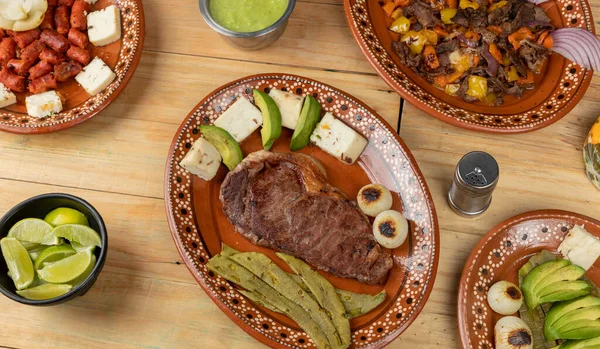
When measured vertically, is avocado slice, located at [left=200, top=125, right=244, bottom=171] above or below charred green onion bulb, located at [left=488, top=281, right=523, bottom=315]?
above

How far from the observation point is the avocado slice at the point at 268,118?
249 centimetres

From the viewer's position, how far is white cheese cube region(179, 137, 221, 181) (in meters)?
2.42

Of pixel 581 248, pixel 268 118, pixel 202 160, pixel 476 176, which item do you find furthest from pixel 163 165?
pixel 581 248

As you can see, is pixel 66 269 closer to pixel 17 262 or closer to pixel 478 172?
pixel 17 262

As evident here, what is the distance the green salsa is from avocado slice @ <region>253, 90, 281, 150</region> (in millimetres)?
338

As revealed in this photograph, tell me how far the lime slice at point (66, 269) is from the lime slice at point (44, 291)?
0.02 m

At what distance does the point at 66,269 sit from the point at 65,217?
7.9 inches

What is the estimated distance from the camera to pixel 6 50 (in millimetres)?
2689

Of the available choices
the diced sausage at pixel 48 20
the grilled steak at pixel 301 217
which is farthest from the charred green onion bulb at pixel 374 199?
the diced sausage at pixel 48 20

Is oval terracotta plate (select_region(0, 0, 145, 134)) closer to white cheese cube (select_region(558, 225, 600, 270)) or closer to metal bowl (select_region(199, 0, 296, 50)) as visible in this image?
metal bowl (select_region(199, 0, 296, 50))

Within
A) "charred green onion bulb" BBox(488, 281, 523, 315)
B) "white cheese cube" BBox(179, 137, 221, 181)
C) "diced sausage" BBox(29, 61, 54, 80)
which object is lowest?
"charred green onion bulb" BBox(488, 281, 523, 315)

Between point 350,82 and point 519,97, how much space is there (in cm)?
73

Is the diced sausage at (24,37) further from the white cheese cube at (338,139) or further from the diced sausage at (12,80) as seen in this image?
the white cheese cube at (338,139)

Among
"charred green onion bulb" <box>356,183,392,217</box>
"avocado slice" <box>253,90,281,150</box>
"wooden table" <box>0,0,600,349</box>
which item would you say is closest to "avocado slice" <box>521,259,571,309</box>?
"wooden table" <box>0,0,600,349</box>
